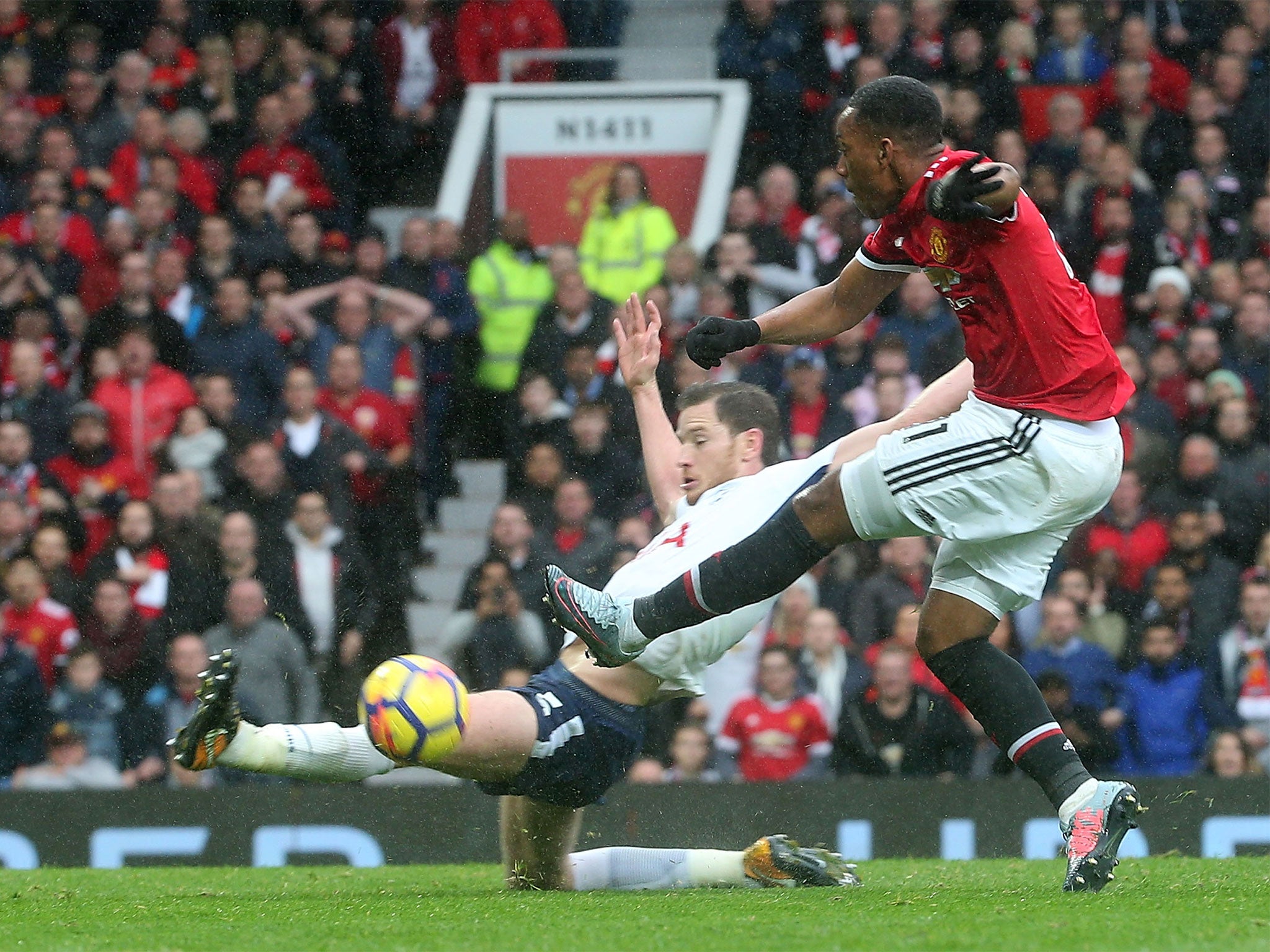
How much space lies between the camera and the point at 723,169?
36.7 ft

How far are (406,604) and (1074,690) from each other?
3.42 metres

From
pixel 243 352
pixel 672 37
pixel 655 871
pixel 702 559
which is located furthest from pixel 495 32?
pixel 655 871

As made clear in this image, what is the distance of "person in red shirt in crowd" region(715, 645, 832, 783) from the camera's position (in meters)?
Result: 8.01

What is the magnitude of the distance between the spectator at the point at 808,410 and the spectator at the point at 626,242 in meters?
1.21

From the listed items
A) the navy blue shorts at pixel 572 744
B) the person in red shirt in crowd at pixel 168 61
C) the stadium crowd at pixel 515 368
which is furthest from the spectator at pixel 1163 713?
the person in red shirt in crowd at pixel 168 61

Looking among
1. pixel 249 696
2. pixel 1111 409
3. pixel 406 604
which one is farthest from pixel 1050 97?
pixel 1111 409

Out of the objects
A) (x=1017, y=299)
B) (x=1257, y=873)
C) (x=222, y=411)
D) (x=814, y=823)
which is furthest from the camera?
(x=222, y=411)

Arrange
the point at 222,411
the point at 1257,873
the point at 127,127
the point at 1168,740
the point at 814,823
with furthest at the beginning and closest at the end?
the point at 127,127 → the point at 222,411 → the point at 1168,740 → the point at 814,823 → the point at 1257,873

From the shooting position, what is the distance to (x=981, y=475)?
448cm

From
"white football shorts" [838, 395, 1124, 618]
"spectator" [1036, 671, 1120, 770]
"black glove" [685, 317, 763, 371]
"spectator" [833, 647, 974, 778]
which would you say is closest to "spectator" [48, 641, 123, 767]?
"spectator" [833, 647, 974, 778]

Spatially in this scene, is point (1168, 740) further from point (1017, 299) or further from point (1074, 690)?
point (1017, 299)

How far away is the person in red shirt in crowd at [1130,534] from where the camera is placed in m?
8.77

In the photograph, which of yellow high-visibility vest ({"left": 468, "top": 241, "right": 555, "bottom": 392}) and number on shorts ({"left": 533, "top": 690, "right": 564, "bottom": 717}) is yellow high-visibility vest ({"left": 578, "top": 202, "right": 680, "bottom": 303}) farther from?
number on shorts ({"left": 533, "top": 690, "right": 564, "bottom": 717})

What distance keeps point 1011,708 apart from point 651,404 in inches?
57.6
